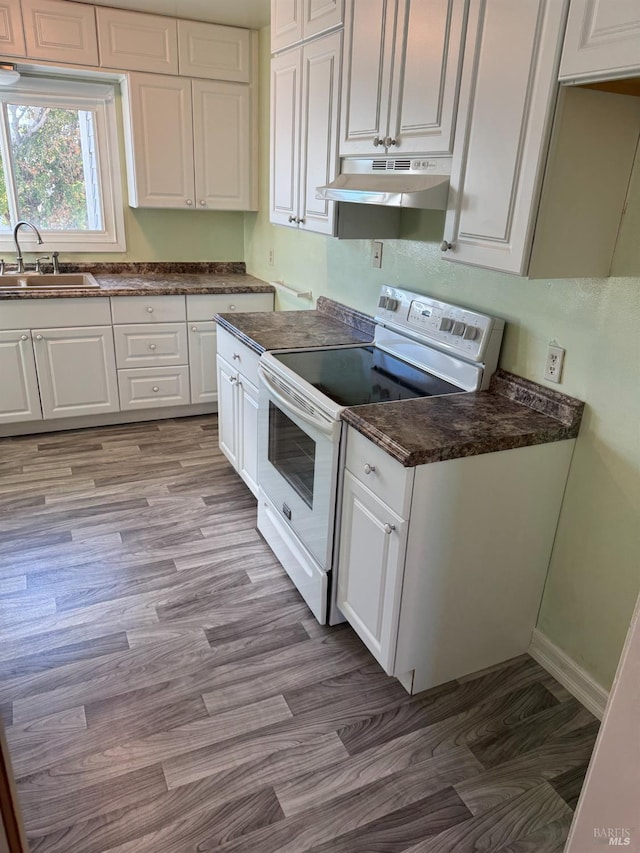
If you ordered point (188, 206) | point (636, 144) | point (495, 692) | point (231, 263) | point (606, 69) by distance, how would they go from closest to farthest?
point (606, 69), point (636, 144), point (495, 692), point (188, 206), point (231, 263)

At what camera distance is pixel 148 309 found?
12.4 feet

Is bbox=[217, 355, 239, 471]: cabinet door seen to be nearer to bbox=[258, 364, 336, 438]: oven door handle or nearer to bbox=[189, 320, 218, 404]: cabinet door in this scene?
bbox=[258, 364, 336, 438]: oven door handle

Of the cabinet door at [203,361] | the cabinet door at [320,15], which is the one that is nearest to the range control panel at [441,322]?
the cabinet door at [320,15]

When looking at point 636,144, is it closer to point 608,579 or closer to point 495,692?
point 608,579

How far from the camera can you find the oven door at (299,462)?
6.64 feet

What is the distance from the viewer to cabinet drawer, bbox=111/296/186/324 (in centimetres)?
370

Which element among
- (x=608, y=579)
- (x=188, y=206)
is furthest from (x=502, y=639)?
(x=188, y=206)

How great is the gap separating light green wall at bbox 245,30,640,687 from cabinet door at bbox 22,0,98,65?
2486 millimetres

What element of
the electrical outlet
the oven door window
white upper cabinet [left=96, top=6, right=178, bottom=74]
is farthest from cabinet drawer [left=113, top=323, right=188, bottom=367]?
the electrical outlet

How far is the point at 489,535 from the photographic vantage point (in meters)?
1.85

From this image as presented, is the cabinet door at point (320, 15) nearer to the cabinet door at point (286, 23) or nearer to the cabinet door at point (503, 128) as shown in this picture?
the cabinet door at point (286, 23)

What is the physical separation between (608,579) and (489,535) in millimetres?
382

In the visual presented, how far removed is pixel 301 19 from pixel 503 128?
1.43 m

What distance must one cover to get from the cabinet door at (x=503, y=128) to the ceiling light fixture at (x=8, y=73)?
287 cm
